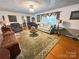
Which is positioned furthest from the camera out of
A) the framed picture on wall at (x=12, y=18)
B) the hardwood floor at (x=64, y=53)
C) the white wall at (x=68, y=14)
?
the framed picture on wall at (x=12, y=18)

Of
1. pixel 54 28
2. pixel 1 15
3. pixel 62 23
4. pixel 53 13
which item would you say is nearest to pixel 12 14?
pixel 1 15

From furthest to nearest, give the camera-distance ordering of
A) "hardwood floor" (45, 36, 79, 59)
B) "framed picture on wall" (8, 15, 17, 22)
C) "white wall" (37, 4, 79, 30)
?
1. "framed picture on wall" (8, 15, 17, 22)
2. "white wall" (37, 4, 79, 30)
3. "hardwood floor" (45, 36, 79, 59)

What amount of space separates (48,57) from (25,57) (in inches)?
29.7

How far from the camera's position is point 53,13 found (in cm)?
446

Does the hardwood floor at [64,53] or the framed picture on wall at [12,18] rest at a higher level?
the framed picture on wall at [12,18]

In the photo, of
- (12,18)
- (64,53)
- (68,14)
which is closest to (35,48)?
(64,53)

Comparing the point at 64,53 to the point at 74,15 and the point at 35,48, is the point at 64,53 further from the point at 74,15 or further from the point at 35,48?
the point at 74,15

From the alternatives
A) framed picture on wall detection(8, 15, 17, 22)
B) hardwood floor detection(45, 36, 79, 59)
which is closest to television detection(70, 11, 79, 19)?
hardwood floor detection(45, 36, 79, 59)

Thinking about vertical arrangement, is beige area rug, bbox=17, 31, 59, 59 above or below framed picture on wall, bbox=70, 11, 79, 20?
below

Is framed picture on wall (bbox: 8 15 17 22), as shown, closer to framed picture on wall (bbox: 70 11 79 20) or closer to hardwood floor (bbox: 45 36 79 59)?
hardwood floor (bbox: 45 36 79 59)

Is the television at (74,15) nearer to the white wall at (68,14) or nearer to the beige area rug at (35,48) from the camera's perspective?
the white wall at (68,14)

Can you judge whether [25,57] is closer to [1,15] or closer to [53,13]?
[53,13]

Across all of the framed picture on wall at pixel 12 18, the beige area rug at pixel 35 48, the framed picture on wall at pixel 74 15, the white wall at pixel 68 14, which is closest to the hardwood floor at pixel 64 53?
the beige area rug at pixel 35 48

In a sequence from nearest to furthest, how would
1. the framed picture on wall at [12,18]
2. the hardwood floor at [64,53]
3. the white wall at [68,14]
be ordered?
the hardwood floor at [64,53] < the white wall at [68,14] < the framed picture on wall at [12,18]
